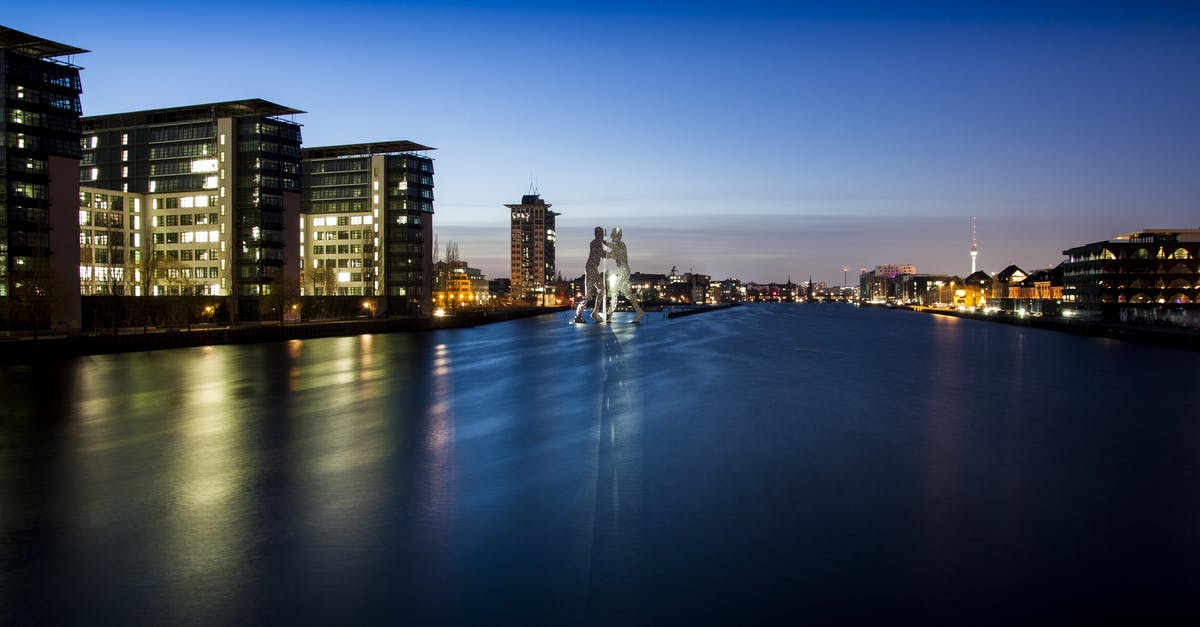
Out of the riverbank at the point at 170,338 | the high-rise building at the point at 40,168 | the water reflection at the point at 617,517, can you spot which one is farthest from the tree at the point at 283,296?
the water reflection at the point at 617,517

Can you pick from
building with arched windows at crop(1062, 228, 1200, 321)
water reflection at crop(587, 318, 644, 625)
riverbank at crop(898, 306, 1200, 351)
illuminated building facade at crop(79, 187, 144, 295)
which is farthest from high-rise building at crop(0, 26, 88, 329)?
building with arched windows at crop(1062, 228, 1200, 321)

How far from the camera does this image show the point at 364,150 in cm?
11906

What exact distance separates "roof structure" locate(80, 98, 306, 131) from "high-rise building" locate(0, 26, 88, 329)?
27538 mm

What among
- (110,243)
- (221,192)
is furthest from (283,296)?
(110,243)

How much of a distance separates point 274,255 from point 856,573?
94.1 m

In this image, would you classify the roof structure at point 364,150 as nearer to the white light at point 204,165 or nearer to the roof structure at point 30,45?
the white light at point 204,165

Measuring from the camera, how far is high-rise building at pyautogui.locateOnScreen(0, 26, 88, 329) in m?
60.9

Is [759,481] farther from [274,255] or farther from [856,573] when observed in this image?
[274,255]

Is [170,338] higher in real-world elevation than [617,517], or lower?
higher

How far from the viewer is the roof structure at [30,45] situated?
2422 inches

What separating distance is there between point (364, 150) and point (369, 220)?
11.3 metres

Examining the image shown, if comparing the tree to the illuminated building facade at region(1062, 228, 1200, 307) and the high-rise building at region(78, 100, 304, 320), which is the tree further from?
the illuminated building facade at region(1062, 228, 1200, 307)

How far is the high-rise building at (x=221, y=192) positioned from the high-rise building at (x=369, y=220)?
1923 cm

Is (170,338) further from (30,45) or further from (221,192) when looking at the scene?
(221,192)
